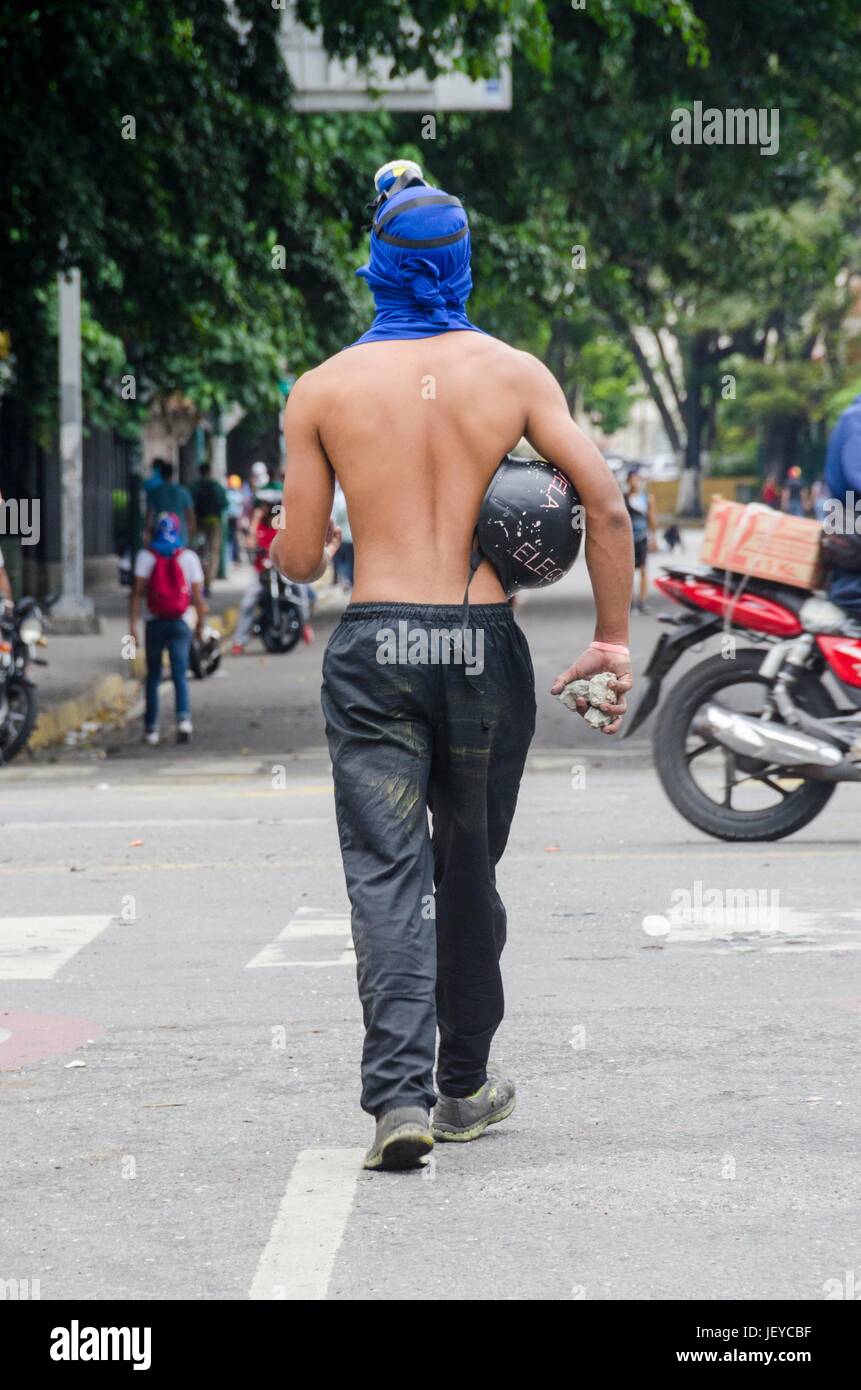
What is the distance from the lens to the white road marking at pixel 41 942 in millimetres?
6535

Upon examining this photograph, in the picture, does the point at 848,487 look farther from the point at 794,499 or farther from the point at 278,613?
the point at 794,499

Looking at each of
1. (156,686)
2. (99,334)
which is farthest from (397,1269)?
(99,334)

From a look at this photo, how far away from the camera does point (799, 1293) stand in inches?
143

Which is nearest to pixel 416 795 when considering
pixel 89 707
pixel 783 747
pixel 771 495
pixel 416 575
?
pixel 416 575

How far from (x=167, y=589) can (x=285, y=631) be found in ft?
24.0

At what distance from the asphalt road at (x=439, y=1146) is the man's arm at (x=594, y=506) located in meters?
0.99

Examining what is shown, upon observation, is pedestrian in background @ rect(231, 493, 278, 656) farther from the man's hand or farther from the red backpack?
the man's hand

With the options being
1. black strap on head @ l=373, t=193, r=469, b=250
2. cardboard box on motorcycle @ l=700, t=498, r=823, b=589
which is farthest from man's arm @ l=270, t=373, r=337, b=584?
cardboard box on motorcycle @ l=700, t=498, r=823, b=589

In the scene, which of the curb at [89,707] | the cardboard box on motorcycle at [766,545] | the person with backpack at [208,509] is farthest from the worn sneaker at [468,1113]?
the person with backpack at [208,509]

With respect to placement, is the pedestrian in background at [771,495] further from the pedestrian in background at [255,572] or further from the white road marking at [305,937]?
the white road marking at [305,937]

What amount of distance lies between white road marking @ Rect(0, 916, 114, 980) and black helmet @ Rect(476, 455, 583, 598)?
2531 mm
